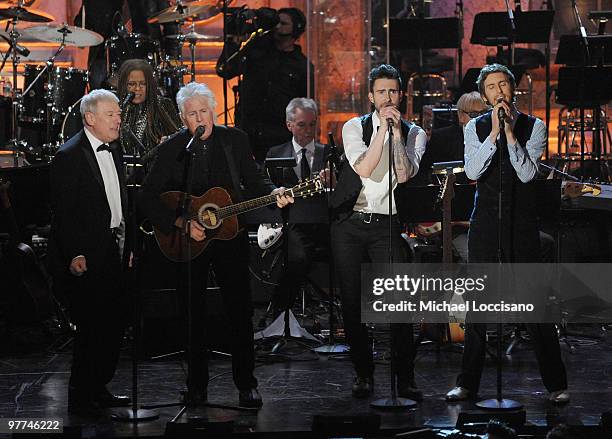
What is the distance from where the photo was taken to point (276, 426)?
18.8 ft

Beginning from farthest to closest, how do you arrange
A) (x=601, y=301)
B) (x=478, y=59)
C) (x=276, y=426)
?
1. (x=478, y=59)
2. (x=601, y=301)
3. (x=276, y=426)

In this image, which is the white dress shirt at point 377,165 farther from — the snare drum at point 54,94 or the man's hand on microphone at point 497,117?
the snare drum at point 54,94

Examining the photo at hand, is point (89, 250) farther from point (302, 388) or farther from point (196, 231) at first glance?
point (302, 388)

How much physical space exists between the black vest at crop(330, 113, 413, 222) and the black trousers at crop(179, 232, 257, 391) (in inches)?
22.1

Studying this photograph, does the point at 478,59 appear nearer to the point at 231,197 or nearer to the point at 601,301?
the point at 601,301

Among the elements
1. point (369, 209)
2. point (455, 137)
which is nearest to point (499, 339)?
point (369, 209)

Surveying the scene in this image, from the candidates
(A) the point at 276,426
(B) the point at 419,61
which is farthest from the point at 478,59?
(A) the point at 276,426

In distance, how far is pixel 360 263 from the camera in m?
A: 6.28

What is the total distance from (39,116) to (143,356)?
13.2ft

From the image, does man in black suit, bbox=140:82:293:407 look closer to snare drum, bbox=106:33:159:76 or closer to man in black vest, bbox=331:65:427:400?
man in black vest, bbox=331:65:427:400

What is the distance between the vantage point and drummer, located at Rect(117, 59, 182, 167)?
7641mm

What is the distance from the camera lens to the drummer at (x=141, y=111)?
25.1ft

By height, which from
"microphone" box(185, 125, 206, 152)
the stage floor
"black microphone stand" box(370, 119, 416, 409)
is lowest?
the stage floor

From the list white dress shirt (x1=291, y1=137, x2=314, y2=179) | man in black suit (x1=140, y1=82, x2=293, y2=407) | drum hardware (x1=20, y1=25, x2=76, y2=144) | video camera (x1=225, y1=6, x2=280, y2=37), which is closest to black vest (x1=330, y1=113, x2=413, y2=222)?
man in black suit (x1=140, y1=82, x2=293, y2=407)
